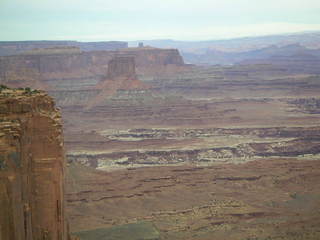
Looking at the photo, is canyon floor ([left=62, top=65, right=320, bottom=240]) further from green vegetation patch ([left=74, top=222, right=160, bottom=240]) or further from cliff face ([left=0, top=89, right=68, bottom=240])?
cliff face ([left=0, top=89, right=68, bottom=240])

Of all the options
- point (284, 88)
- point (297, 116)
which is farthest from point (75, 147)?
point (284, 88)

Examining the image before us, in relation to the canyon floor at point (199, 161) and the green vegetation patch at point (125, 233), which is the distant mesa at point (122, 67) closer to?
the canyon floor at point (199, 161)

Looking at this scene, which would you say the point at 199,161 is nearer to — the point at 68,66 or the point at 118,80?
the point at 118,80

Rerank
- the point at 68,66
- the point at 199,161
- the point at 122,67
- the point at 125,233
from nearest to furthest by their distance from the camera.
→ the point at 125,233, the point at 199,161, the point at 122,67, the point at 68,66

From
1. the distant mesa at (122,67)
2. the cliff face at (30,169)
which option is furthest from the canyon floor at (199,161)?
the cliff face at (30,169)

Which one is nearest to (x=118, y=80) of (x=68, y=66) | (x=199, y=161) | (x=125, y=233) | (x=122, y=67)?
(x=122, y=67)

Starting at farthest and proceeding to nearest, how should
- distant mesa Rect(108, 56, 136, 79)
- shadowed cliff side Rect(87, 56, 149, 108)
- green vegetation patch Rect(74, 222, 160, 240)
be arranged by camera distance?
distant mesa Rect(108, 56, 136, 79), shadowed cliff side Rect(87, 56, 149, 108), green vegetation patch Rect(74, 222, 160, 240)

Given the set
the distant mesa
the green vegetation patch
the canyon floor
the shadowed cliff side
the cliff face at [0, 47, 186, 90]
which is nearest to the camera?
the green vegetation patch

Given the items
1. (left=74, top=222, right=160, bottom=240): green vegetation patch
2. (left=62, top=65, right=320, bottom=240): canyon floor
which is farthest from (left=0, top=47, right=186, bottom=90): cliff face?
(left=74, top=222, right=160, bottom=240): green vegetation patch
